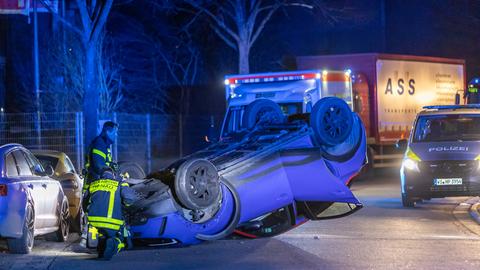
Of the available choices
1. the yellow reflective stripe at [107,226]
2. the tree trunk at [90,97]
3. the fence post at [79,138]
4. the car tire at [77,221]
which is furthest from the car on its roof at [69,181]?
the fence post at [79,138]

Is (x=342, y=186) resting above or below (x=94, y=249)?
above

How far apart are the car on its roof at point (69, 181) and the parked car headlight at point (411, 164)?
634 cm

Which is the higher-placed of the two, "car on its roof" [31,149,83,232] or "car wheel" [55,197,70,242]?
"car on its roof" [31,149,83,232]

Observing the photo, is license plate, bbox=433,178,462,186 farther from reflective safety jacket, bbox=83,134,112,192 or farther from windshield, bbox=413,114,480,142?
→ reflective safety jacket, bbox=83,134,112,192

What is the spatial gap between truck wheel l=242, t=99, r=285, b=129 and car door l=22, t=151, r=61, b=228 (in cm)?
301

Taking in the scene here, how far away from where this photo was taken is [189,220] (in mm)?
9789

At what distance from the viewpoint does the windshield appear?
1647cm

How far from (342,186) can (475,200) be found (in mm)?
7744

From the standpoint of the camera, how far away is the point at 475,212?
49.7 feet

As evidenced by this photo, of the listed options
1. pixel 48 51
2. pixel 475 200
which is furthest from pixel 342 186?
pixel 48 51

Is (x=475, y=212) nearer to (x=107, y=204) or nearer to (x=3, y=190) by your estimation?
(x=107, y=204)

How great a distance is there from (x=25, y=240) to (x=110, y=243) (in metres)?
1.46

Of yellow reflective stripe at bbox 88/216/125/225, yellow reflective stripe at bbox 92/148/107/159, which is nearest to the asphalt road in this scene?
yellow reflective stripe at bbox 88/216/125/225

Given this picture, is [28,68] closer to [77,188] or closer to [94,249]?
[77,188]
